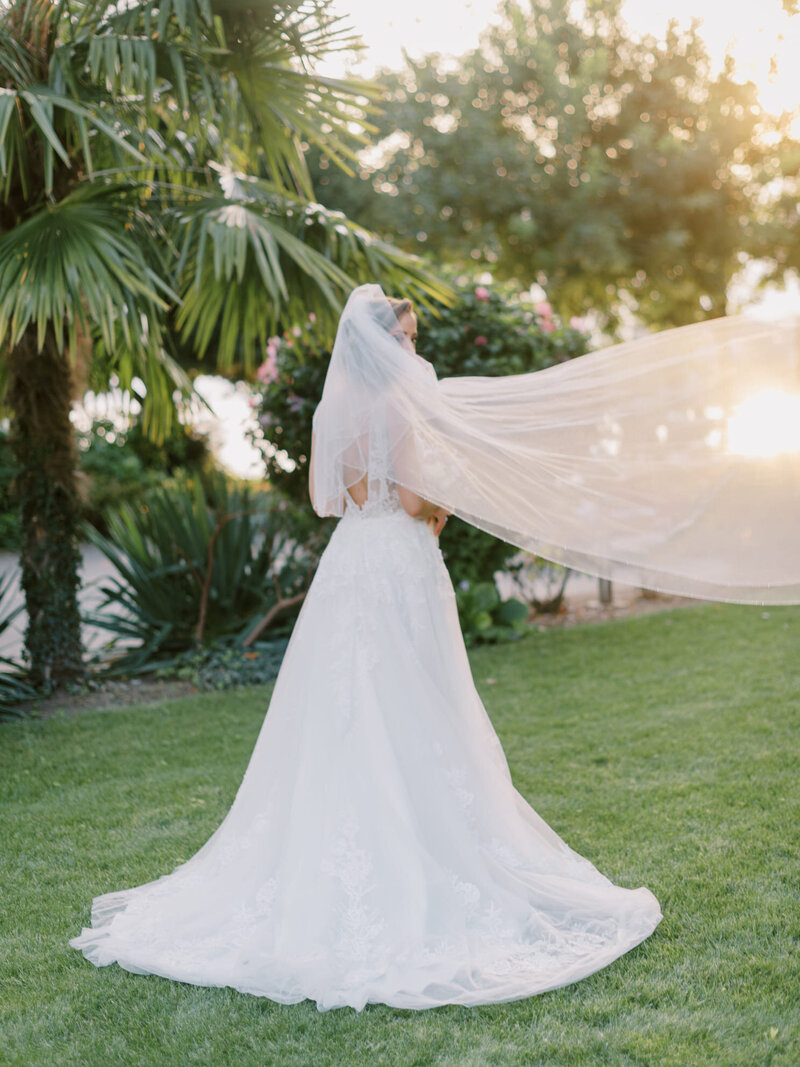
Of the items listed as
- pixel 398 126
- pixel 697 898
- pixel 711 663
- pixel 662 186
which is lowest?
pixel 697 898

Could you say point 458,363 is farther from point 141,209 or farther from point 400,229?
point 400,229

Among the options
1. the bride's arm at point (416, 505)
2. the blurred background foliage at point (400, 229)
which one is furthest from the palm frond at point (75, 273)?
the bride's arm at point (416, 505)

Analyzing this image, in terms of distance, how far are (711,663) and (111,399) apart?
194 inches

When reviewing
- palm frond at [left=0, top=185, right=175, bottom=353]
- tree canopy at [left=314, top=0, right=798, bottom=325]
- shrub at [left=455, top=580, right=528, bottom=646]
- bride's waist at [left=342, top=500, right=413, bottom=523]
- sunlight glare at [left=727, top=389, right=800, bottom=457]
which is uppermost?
tree canopy at [left=314, top=0, right=798, bottom=325]

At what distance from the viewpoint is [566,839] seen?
4023mm

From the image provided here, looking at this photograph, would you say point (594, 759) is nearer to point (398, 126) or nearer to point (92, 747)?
point (92, 747)

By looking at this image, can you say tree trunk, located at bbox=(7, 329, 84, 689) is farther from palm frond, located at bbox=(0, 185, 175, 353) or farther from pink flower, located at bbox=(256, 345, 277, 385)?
pink flower, located at bbox=(256, 345, 277, 385)

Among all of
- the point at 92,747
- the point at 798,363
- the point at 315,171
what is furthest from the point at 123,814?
the point at 315,171

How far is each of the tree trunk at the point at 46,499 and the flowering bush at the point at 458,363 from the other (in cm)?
193

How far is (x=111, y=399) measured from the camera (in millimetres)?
7613

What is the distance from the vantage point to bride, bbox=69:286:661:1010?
3006mm

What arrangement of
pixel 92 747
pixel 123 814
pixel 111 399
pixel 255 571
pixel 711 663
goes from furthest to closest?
pixel 255 571, pixel 111 399, pixel 711 663, pixel 92 747, pixel 123 814

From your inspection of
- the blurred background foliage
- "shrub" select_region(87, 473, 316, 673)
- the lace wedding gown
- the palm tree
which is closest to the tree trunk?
the palm tree

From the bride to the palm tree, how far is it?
2023 mm
